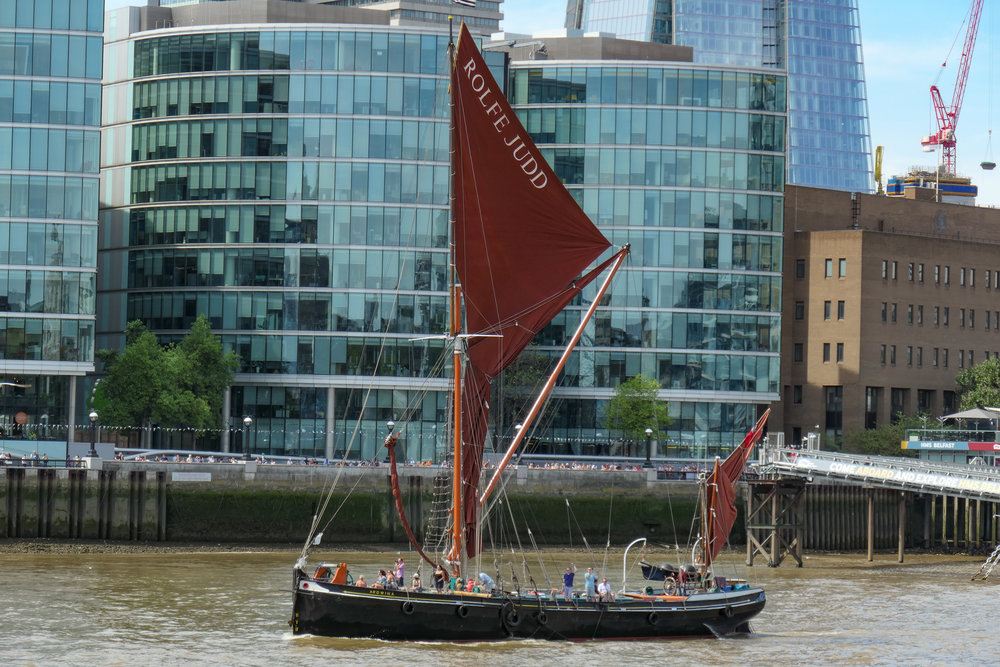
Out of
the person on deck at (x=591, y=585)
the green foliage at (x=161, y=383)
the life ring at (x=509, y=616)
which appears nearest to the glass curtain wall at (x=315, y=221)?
the green foliage at (x=161, y=383)

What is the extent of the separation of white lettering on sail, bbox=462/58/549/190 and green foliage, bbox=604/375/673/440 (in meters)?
63.5

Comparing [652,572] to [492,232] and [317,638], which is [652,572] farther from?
[492,232]

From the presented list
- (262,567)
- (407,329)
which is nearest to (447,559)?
(262,567)

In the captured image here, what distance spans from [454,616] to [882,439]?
7703cm

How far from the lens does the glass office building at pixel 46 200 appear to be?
4082 inches

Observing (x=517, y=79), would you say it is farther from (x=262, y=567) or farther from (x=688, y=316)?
(x=262, y=567)

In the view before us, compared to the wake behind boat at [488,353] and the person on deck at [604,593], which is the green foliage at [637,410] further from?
the person on deck at [604,593]

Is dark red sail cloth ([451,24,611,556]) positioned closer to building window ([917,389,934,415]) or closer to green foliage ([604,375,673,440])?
green foliage ([604,375,673,440])

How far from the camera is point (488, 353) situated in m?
54.5

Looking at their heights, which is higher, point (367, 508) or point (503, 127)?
point (503, 127)

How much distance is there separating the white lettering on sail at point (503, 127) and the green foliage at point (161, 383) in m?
55.9

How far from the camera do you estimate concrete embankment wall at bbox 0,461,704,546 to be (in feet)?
271

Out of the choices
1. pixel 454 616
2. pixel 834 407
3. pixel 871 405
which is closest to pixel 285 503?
pixel 454 616

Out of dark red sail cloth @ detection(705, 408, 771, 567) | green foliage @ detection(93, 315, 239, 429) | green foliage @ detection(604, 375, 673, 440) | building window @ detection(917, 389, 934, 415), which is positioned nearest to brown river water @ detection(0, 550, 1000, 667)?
dark red sail cloth @ detection(705, 408, 771, 567)
